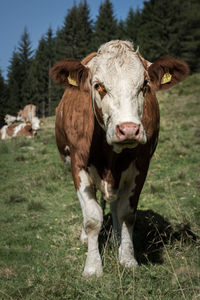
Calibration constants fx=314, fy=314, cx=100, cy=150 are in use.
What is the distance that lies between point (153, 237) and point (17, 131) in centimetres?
A: 1268

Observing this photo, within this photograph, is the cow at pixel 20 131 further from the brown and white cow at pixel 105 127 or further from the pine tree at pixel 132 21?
the pine tree at pixel 132 21

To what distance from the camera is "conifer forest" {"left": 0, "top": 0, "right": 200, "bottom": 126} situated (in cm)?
3612

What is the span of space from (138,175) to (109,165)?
390mm

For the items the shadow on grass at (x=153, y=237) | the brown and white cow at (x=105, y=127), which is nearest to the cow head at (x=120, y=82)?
the brown and white cow at (x=105, y=127)

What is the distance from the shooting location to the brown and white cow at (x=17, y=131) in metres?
15.2

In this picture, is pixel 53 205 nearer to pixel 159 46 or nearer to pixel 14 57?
pixel 159 46

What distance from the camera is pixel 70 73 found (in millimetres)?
3232

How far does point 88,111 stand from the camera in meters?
3.58

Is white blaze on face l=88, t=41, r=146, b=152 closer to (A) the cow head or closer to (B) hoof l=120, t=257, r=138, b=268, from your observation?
→ (A) the cow head

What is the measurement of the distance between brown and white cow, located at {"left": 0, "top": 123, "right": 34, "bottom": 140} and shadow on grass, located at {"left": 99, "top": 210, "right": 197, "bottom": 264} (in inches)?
428

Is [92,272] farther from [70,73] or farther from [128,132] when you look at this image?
[70,73]

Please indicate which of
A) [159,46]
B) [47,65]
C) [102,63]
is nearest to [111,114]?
[102,63]

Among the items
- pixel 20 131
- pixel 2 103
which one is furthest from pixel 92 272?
pixel 20 131

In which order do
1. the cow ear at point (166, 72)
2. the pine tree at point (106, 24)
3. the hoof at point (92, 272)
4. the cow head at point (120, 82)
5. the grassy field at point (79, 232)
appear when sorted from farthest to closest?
1. the pine tree at point (106, 24)
2. the cow ear at point (166, 72)
3. the hoof at point (92, 272)
4. the grassy field at point (79, 232)
5. the cow head at point (120, 82)
